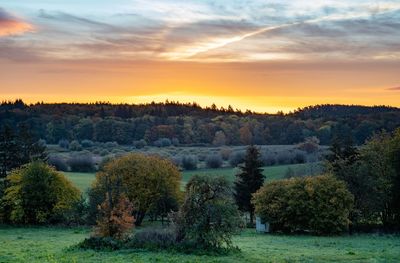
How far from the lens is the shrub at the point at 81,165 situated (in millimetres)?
123875

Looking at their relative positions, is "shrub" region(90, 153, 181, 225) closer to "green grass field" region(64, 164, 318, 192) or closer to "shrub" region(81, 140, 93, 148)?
"green grass field" region(64, 164, 318, 192)

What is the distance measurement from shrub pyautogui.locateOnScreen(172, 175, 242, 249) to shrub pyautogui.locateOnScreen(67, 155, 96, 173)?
92219mm

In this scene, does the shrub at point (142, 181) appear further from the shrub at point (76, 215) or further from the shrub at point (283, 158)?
the shrub at point (283, 158)

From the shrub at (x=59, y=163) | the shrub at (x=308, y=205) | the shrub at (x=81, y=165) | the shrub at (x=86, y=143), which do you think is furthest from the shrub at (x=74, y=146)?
the shrub at (x=308, y=205)

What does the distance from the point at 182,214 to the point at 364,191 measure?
102 feet

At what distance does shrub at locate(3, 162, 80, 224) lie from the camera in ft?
196

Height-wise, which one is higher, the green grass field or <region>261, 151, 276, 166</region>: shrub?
<region>261, 151, 276, 166</region>: shrub

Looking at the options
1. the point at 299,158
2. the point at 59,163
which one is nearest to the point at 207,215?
the point at 59,163

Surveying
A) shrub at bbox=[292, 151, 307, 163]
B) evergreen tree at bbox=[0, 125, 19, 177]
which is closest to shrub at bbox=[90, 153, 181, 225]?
evergreen tree at bbox=[0, 125, 19, 177]

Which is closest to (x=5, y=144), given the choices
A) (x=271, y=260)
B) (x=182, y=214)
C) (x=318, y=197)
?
(x=318, y=197)

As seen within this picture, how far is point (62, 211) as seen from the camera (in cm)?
6016

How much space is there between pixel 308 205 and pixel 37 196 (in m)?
29.4

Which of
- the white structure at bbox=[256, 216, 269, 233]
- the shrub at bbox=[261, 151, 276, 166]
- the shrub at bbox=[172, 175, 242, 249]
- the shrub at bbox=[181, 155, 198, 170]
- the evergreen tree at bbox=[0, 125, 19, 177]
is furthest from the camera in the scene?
the shrub at bbox=[261, 151, 276, 166]

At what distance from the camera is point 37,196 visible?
6056 cm
